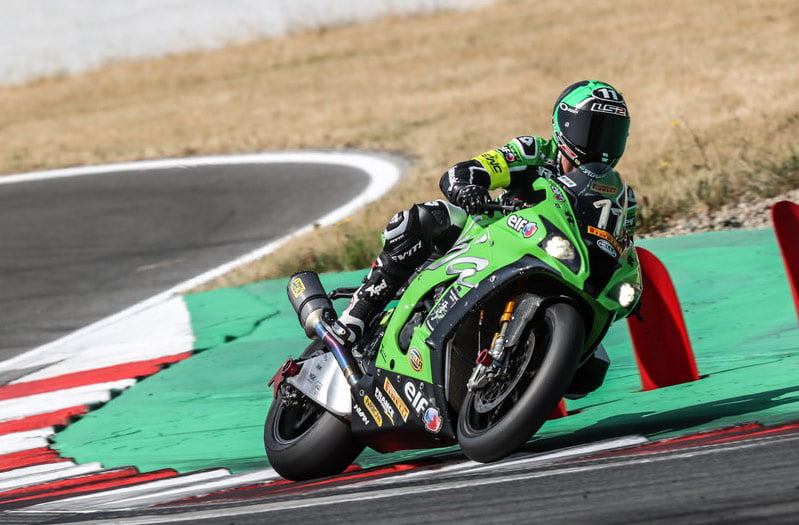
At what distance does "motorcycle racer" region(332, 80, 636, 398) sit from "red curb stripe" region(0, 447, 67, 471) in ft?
5.54

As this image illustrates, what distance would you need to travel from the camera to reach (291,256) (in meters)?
10.3

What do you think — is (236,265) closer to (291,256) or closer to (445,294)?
(291,256)

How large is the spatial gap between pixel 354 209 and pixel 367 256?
308cm

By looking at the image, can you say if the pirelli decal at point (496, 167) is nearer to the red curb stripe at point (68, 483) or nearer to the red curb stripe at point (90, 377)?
the red curb stripe at point (68, 483)

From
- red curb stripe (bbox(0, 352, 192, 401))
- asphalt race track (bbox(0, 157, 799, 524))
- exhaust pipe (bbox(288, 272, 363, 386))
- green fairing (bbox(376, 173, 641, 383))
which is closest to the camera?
asphalt race track (bbox(0, 157, 799, 524))

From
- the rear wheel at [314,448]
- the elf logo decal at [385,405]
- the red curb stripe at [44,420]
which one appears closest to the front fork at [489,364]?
the elf logo decal at [385,405]

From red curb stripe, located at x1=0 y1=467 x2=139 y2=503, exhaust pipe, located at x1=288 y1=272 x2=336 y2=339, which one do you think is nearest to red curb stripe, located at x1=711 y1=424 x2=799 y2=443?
exhaust pipe, located at x1=288 y1=272 x2=336 y2=339

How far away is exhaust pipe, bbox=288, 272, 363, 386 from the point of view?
490 cm

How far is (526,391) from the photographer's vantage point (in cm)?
410

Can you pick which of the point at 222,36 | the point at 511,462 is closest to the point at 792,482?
the point at 511,462

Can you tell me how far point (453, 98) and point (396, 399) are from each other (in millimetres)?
15502

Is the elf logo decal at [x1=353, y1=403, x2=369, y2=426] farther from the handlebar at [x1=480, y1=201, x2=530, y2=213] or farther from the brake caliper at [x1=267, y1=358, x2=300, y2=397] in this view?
the handlebar at [x1=480, y1=201, x2=530, y2=213]

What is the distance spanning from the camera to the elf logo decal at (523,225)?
444 cm

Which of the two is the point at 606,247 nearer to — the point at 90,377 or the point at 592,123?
the point at 592,123
